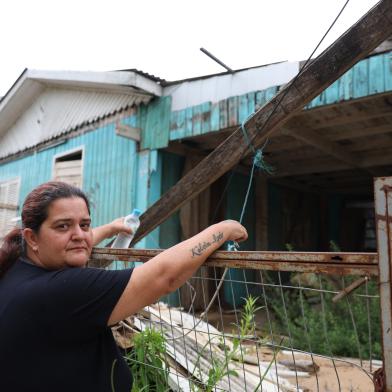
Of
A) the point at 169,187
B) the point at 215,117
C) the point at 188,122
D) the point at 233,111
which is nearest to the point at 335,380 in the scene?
the point at 233,111

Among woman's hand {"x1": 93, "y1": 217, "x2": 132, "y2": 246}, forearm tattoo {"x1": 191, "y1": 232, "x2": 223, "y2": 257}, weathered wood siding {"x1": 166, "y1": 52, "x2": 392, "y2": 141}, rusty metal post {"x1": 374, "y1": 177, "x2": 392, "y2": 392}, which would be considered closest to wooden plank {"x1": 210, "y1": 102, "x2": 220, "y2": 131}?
weathered wood siding {"x1": 166, "y1": 52, "x2": 392, "y2": 141}

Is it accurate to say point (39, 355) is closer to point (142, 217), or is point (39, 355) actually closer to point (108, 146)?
point (142, 217)

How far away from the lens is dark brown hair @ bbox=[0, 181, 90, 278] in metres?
1.46

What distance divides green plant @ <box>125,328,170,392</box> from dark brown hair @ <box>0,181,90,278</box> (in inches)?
40.3

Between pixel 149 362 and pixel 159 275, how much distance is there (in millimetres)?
1236

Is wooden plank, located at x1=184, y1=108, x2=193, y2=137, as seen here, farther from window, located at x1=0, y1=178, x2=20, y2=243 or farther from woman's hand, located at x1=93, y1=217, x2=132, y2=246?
window, located at x1=0, y1=178, x2=20, y2=243

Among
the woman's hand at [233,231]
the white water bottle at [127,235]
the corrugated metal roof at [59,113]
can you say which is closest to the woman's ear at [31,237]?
the woman's hand at [233,231]

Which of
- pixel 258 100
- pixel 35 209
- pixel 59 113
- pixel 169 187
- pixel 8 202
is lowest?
pixel 35 209

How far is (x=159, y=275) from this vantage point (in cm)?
132

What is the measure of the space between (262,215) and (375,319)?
12.6 ft

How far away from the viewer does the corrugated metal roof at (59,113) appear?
23.2ft

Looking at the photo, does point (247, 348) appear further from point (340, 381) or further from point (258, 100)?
point (258, 100)

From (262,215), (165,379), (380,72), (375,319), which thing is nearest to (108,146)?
(262,215)

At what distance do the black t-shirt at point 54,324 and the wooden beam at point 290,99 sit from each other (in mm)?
1214
